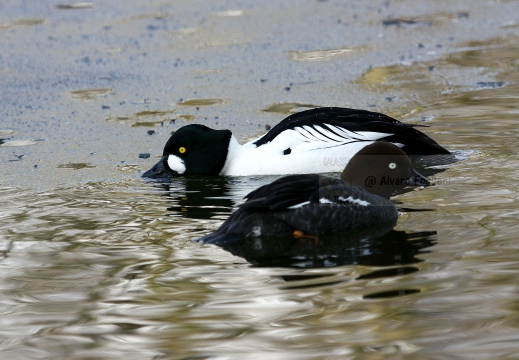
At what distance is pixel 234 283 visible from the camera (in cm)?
469

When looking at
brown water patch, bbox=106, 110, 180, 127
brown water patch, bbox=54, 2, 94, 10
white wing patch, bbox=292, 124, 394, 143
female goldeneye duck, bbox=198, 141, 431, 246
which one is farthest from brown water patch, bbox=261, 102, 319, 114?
brown water patch, bbox=54, 2, 94, 10

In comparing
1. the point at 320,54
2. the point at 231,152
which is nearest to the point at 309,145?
the point at 231,152

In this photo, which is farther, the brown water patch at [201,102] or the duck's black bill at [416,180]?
the brown water patch at [201,102]

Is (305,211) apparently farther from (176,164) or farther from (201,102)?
(201,102)

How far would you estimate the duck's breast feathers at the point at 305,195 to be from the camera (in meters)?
5.47

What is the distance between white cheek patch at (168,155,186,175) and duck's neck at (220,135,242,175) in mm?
367

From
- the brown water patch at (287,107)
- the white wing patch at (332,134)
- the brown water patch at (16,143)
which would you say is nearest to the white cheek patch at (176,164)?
the white wing patch at (332,134)

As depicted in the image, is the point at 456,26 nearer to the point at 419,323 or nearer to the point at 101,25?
the point at 101,25

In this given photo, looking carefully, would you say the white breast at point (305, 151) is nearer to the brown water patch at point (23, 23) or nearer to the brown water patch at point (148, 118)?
the brown water patch at point (148, 118)

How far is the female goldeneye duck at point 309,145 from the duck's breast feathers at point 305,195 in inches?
63.7

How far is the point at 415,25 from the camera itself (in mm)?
12680

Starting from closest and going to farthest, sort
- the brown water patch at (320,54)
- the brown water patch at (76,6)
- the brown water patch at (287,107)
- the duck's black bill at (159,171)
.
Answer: the duck's black bill at (159,171), the brown water patch at (287,107), the brown water patch at (320,54), the brown water patch at (76,6)

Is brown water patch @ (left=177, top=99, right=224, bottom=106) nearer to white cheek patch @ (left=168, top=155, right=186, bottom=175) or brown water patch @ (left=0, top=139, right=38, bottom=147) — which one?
brown water patch @ (left=0, top=139, right=38, bottom=147)

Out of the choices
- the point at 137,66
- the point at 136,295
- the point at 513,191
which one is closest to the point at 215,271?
the point at 136,295
